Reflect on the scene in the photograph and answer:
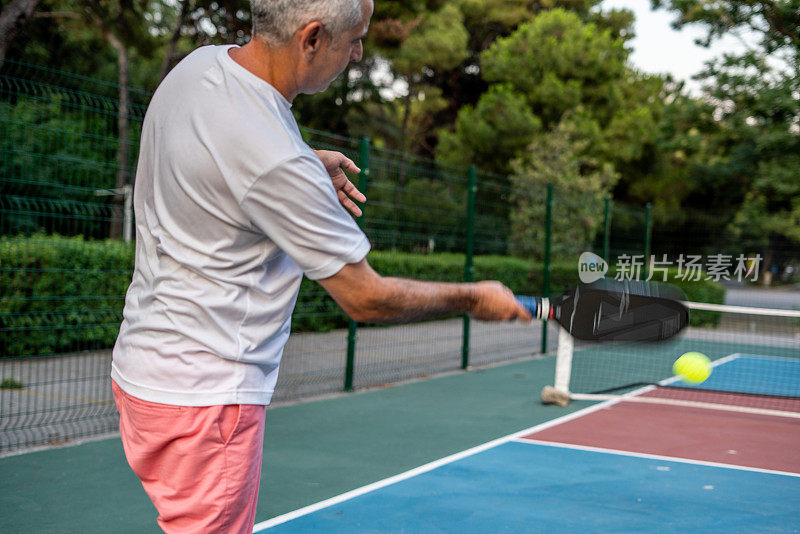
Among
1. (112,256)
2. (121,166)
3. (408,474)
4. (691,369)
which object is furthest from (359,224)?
(691,369)

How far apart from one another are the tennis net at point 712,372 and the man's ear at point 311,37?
3.55 m

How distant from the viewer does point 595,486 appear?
5016 millimetres

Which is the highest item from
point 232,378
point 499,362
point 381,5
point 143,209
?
point 381,5

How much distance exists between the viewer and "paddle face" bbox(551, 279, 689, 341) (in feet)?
6.24

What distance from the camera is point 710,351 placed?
526 inches

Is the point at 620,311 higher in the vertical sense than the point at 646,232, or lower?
lower

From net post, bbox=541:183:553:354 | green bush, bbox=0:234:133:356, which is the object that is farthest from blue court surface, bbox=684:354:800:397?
green bush, bbox=0:234:133:356

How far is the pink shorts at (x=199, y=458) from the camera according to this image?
157cm

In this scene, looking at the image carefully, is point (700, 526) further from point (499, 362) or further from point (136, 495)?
point (499, 362)

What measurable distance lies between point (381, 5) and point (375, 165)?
32.7 feet

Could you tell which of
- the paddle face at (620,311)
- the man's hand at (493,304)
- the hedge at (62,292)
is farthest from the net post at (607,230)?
the man's hand at (493,304)

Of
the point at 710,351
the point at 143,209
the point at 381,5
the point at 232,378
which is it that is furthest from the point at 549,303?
the point at 381,5

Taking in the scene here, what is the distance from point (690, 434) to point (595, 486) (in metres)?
2.10

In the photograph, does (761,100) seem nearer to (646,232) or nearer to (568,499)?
(646,232)
